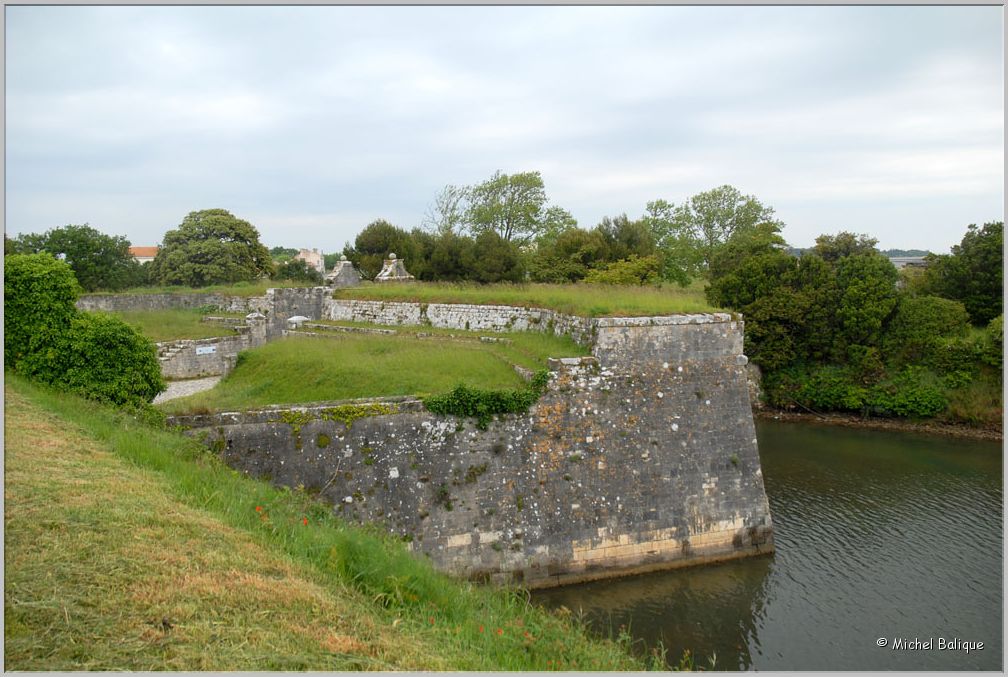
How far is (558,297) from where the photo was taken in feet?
47.7

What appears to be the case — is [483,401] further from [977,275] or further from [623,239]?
[977,275]

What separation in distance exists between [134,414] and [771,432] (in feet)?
Answer: 64.5

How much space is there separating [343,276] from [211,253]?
71.9 ft

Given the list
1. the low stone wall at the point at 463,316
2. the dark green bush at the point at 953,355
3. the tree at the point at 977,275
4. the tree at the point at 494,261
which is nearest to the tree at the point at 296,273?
the tree at the point at 494,261

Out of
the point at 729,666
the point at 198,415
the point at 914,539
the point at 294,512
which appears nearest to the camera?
the point at 294,512

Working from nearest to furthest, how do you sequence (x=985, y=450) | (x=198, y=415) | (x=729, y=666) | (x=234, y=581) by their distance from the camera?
(x=234, y=581) → (x=729, y=666) → (x=198, y=415) → (x=985, y=450)

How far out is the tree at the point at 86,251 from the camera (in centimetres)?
3325

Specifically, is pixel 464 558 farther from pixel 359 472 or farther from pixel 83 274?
pixel 83 274

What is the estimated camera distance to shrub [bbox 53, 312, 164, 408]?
373 inches

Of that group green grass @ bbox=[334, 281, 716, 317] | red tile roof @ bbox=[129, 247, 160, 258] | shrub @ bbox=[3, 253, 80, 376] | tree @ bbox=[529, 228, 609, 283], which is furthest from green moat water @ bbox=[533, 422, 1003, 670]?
red tile roof @ bbox=[129, 247, 160, 258]

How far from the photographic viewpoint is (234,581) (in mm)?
4754

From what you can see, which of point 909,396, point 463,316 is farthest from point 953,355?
point 463,316

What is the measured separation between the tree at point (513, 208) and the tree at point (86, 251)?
2135 cm

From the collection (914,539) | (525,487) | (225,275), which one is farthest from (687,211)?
(525,487)
